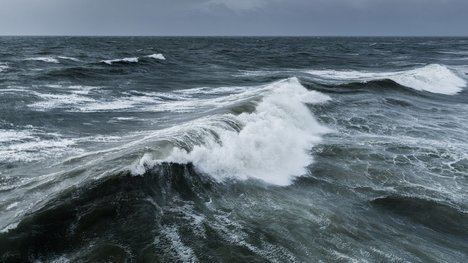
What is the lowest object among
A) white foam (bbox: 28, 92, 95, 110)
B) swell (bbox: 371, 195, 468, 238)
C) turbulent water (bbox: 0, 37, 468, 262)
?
swell (bbox: 371, 195, 468, 238)

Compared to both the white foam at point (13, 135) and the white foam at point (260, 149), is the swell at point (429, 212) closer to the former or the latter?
the white foam at point (260, 149)

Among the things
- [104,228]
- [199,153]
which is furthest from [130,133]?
[104,228]

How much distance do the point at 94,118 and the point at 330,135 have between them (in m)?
8.18

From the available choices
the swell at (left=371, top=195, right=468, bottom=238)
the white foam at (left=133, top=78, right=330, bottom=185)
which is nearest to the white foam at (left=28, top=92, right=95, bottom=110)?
the white foam at (left=133, top=78, right=330, bottom=185)

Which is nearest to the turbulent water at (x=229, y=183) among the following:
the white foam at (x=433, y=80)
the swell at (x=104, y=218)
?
the swell at (x=104, y=218)

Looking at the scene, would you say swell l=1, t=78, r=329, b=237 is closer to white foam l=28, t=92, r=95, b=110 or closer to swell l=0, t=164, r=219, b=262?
swell l=0, t=164, r=219, b=262

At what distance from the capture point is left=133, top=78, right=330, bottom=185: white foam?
9891mm

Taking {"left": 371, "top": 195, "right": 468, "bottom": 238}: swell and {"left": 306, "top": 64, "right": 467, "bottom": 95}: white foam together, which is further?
{"left": 306, "top": 64, "right": 467, "bottom": 95}: white foam

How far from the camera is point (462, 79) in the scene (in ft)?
108

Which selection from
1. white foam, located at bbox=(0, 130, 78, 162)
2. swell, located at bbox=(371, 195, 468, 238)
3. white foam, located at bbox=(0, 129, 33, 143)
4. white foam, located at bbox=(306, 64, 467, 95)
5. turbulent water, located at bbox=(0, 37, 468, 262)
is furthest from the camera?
white foam, located at bbox=(306, 64, 467, 95)

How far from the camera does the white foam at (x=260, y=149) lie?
9891mm

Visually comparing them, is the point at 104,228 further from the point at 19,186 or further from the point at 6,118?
the point at 6,118

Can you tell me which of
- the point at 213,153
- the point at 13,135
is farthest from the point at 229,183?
the point at 13,135

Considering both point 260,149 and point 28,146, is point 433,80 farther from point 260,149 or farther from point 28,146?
point 28,146
